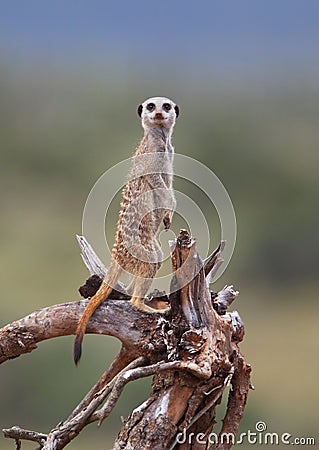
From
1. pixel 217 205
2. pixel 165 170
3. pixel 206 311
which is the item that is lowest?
pixel 206 311

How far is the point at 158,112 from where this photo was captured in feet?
10.3

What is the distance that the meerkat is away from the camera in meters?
3.03

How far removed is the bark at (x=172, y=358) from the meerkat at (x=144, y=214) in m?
0.07

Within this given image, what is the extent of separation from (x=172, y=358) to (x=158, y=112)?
892mm

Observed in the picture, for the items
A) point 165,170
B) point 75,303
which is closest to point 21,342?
point 75,303

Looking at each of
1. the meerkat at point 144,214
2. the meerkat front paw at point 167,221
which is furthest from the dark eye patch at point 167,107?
the meerkat front paw at point 167,221

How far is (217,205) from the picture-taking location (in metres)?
2.74

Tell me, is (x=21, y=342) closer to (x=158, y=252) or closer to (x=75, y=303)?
(x=75, y=303)

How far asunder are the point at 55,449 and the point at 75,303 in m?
0.48

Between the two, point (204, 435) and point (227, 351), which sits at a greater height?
point (227, 351)

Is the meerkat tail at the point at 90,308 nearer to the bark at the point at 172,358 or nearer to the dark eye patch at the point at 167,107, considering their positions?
the bark at the point at 172,358

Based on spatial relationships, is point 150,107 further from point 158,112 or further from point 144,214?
point 144,214

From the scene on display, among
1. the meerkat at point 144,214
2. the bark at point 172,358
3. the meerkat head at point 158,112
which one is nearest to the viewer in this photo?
the bark at point 172,358

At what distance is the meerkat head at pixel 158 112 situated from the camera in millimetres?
3146
